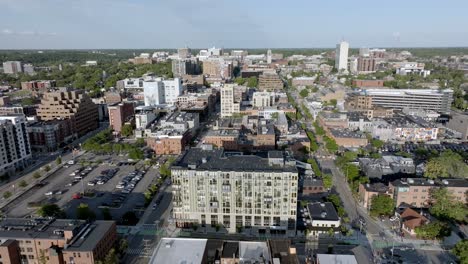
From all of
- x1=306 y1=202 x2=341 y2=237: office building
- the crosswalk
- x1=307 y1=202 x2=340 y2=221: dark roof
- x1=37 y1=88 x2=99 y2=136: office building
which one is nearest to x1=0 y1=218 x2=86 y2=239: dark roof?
the crosswalk

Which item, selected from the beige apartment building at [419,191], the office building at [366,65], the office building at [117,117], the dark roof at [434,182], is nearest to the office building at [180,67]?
the office building at [117,117]

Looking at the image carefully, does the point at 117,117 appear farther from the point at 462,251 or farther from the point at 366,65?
the point at 366,65

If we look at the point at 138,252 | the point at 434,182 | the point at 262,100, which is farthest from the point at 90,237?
the point at 262,100

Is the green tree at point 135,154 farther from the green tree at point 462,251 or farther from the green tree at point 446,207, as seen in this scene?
the green tree at point 462,251

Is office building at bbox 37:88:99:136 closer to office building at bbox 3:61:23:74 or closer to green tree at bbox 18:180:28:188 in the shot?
green tree at bbox 18:180:28:188

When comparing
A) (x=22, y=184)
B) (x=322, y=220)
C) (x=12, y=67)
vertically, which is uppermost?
(x=12, y=67)

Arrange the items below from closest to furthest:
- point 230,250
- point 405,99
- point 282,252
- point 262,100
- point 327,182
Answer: point 282,252
point 230,250
point 327,182
point 405,99
point 262,100
